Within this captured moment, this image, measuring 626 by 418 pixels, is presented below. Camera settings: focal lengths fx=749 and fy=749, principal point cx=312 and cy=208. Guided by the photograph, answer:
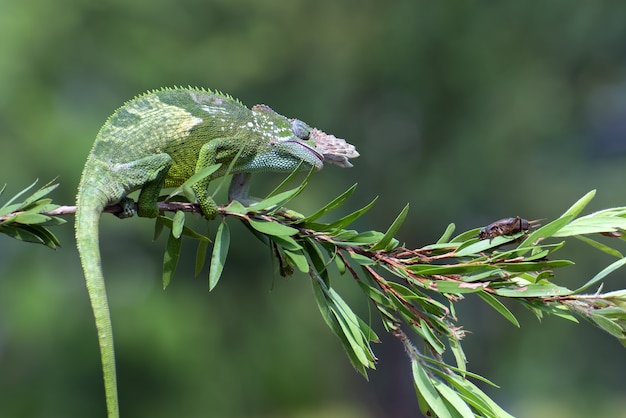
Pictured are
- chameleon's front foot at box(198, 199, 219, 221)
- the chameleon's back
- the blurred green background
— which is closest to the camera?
chameleon's front foot at box(198, 199, 219, 221)

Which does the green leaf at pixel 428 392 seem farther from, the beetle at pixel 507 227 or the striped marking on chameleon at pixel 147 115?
the striped marking on chameleon at pixel 147 115

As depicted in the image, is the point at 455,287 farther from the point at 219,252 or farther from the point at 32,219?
the point at 32,219

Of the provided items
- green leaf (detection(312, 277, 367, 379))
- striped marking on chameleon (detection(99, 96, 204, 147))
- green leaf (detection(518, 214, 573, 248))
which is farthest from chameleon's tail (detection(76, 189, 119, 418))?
green leaf (detection(518, 214, 573, 248))

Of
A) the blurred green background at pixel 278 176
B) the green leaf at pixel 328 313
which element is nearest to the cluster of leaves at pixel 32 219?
the green leaf at pixel 328 313

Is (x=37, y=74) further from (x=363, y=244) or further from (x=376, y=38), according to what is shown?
(x=363, y=244)

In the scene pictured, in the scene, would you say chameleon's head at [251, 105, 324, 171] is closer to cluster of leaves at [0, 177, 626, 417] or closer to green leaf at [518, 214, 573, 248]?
cluster of leaves at [0, 177, 626, 417]

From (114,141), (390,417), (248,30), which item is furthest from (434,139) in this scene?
(114,141)
